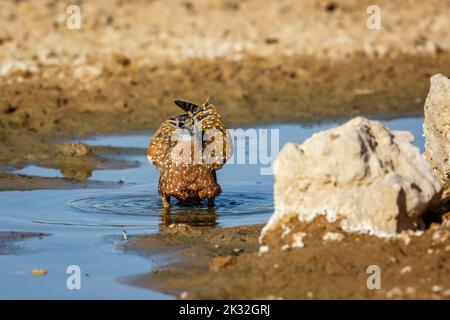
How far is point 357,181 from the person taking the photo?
6762 mm

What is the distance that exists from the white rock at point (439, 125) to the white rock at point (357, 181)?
5.24ft

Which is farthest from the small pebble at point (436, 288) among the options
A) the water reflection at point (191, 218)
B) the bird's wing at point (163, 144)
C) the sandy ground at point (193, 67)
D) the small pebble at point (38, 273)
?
the bird's wing at point (163, 144)

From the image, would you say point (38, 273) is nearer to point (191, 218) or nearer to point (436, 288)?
point (191, 218)

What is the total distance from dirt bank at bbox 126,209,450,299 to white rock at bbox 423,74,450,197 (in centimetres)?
147

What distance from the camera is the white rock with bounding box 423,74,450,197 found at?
338 inches

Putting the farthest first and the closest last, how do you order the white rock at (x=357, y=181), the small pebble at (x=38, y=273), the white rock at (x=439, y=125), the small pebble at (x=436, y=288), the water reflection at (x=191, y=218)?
the water reflection at (x=191, y=218) < the white rock at (x=439, y=125) < the small pebble at (x=38, y=273) < the white rock at (x=357, y=181) < the small pebble at (x=436, y=288)

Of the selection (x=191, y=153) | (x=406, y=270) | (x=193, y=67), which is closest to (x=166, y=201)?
(x=191, y=153)

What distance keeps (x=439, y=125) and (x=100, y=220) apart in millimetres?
2846

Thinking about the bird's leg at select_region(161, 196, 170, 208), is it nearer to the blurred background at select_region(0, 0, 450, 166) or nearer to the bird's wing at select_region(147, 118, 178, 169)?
the bird's wing at select_region(147, 118, 178, 169)

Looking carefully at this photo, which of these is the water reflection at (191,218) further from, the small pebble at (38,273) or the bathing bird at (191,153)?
the small pebble at (38,273)

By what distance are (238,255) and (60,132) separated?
20.9ft

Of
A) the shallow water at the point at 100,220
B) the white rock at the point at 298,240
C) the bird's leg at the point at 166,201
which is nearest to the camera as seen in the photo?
the white rock at the point at 298,240

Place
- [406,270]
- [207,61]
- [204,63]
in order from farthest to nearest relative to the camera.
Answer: [207,61] → [204,63] → [406,270]

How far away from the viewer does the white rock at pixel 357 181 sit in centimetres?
672
